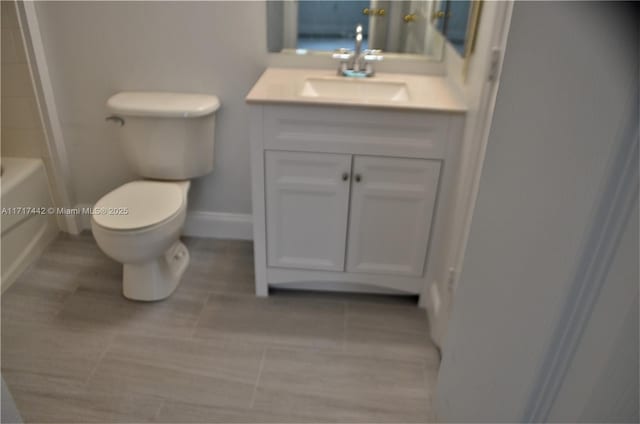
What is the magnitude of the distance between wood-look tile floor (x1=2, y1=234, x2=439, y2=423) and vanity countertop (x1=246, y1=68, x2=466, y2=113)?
89cm

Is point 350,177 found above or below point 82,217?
above

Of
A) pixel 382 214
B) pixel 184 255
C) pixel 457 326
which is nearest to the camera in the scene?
pixel 457 326

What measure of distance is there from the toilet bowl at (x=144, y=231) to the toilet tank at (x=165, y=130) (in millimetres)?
85

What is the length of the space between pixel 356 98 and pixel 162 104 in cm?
85

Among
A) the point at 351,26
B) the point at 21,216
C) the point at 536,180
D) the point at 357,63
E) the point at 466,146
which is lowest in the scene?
the point at 21,216

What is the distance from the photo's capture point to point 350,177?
1826mm

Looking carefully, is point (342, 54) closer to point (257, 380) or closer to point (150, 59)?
point (150, 59)

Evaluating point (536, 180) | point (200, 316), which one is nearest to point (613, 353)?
point (536, 180)

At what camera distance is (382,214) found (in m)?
1.89

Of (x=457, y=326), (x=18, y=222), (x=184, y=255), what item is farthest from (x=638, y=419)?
(x=18, y=222)

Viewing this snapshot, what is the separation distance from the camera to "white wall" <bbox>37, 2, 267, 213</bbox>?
206 centimetres

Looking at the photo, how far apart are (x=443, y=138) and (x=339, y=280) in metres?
0.75

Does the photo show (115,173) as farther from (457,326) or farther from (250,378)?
(457,326)

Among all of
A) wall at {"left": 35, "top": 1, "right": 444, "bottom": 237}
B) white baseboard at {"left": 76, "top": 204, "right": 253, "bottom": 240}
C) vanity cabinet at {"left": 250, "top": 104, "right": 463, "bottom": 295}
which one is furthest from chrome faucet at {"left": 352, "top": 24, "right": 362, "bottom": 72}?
white baseboard at {"left": 76, "top": 204, "right": 253, "bottom": 240}
